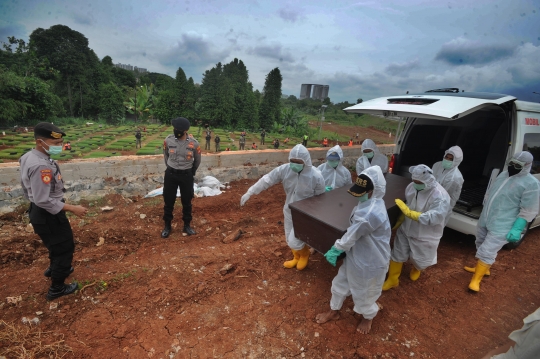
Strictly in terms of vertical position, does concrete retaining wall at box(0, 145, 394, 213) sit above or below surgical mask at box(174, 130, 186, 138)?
below

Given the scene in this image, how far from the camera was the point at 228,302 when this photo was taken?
2.70 meters

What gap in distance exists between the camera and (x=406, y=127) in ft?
16.1

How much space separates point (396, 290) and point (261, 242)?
1825 millimetres

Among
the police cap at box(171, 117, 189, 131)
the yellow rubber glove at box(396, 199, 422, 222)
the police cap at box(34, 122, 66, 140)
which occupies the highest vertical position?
the police cap at box(171, 117, 189, 131)

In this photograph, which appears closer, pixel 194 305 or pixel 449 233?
pixel 194 305

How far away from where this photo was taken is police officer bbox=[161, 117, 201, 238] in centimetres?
369

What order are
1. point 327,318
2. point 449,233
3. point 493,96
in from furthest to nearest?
point 449,233 → point 493,96 → point 327,318

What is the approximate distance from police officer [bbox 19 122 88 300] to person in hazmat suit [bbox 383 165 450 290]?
10.7 ft

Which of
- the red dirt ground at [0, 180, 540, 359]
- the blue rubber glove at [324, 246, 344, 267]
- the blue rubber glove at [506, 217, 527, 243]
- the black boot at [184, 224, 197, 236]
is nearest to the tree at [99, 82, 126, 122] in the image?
the red dirt ground at [0, 180, 540, 359]

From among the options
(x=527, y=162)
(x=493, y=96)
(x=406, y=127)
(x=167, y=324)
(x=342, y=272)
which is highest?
(x=493, y=96)

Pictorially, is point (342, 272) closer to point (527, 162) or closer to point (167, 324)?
point (167, 324)

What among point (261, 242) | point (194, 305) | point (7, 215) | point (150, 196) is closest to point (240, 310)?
point (194, 305)

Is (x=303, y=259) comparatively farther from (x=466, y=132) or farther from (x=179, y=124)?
(x=466, y=132)

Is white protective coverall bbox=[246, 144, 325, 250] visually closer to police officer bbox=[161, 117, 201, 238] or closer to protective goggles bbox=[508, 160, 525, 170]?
police officer bbox=[161, 117, 201, 238]
